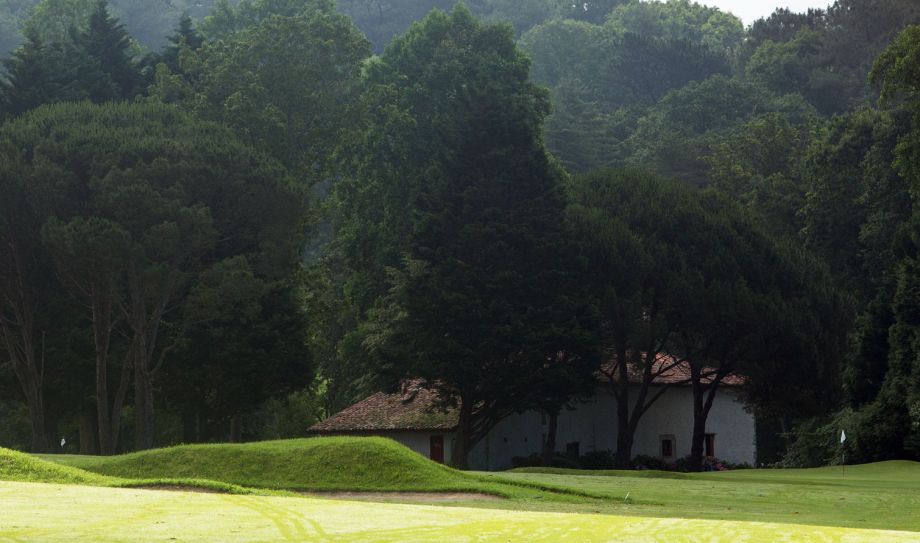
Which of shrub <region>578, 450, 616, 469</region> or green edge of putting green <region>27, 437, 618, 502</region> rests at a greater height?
shrub <region>578, 450, 616, 469</region>

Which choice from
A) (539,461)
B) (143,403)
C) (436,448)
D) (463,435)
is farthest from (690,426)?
(143,403)

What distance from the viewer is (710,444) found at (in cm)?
7331

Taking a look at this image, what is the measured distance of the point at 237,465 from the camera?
34.8 metres

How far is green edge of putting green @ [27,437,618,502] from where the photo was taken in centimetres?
3272

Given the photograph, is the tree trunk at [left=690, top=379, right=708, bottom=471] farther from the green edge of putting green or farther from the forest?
the green edge of putting green

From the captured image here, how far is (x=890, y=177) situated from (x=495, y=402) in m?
19.0

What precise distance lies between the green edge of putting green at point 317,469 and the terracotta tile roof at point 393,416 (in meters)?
24.7

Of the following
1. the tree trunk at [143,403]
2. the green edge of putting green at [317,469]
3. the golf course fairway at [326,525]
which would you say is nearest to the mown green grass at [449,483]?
the green edge of putting green at [317,469]

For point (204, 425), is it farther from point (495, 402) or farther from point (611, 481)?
point (611, 481)

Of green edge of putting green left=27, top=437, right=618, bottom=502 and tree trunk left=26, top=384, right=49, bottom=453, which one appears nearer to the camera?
green edge of putting green left=27, top=437, right=618, bottom=502

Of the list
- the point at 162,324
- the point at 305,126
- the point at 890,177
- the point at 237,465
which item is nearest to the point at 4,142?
the point at 162,324

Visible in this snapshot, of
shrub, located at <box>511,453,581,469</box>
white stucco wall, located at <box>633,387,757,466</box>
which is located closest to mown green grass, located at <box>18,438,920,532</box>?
shrub, located at <box>511,453,581,469</box>

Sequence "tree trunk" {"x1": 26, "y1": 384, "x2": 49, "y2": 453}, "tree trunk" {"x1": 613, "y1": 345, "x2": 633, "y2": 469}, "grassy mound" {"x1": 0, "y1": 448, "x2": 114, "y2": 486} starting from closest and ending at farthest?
"grassy mound" {"x1": 0, "y1": 448, "x2": 114, "y2": 486}, "tree trunk" {"x1": 26, "y1": 384, "x2": 49, "y2": 453}, "tree trunk" {"x1": 613, "y1": 345, "x2": 633, "y2": 469}

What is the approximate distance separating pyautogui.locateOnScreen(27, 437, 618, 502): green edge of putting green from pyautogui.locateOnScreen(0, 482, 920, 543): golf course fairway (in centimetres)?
947
